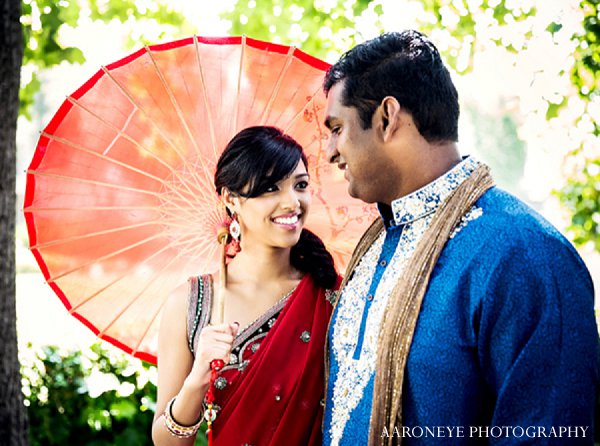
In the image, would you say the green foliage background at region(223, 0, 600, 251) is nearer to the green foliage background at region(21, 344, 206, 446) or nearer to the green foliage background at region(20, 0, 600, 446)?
the green foliage background at region(20, 0, 600, 446)

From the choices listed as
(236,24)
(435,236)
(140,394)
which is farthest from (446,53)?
(435,236)

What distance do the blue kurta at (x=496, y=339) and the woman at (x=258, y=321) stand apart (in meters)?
0.56

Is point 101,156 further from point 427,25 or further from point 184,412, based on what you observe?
point 427,25

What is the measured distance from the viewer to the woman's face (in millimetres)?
2711

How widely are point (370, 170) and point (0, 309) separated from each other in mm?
1590

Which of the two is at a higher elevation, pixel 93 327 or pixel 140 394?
pixel 93 327

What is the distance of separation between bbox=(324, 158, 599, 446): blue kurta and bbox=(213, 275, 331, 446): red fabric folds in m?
0.50

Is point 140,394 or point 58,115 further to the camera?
point 140,394

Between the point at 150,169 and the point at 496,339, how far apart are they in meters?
1.55

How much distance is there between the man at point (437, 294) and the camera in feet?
5.49

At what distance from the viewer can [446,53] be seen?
5168mm

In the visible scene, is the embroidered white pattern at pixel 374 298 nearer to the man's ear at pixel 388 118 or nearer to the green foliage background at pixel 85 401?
the man's ear at pixel 388 118

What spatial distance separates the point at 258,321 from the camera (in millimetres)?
2734

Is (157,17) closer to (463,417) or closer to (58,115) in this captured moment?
(58,115)
